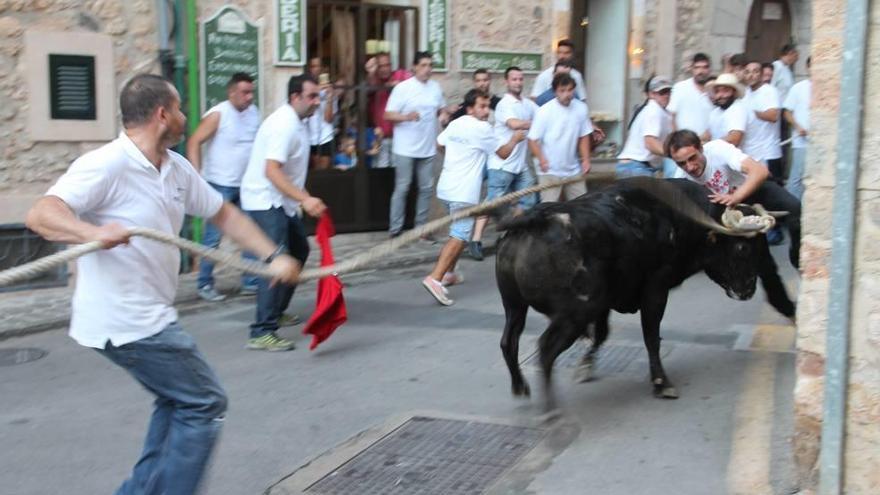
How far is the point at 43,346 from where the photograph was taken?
24.0 ft

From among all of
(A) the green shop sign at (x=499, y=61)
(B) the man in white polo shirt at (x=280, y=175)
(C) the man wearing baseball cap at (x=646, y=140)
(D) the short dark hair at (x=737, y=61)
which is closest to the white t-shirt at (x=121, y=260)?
(B) the man in white polo shirt at (x=280, y=175)

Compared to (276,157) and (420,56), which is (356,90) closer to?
(420,56)

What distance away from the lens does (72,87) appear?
8664 millimetres

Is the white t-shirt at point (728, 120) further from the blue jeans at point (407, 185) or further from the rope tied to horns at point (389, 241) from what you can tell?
the rope tied to horns at point (389, 241)

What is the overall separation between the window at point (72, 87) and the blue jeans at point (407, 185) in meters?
3.36

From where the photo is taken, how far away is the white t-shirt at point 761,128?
11164mm

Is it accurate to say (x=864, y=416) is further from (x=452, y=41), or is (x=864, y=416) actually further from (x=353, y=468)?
(x=452, y=41)

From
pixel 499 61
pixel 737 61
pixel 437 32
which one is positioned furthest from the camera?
pixel 499 61

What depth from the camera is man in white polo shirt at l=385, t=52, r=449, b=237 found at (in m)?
11.0

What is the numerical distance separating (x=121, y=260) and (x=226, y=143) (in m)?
5.04

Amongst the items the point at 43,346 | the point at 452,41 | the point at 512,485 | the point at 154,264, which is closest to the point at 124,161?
the point at 154,264

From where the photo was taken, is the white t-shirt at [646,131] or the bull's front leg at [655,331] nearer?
the bull's front leg at [655,331]

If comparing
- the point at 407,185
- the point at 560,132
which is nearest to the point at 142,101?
the point at 560,132

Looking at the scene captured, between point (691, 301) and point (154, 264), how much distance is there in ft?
18.5
